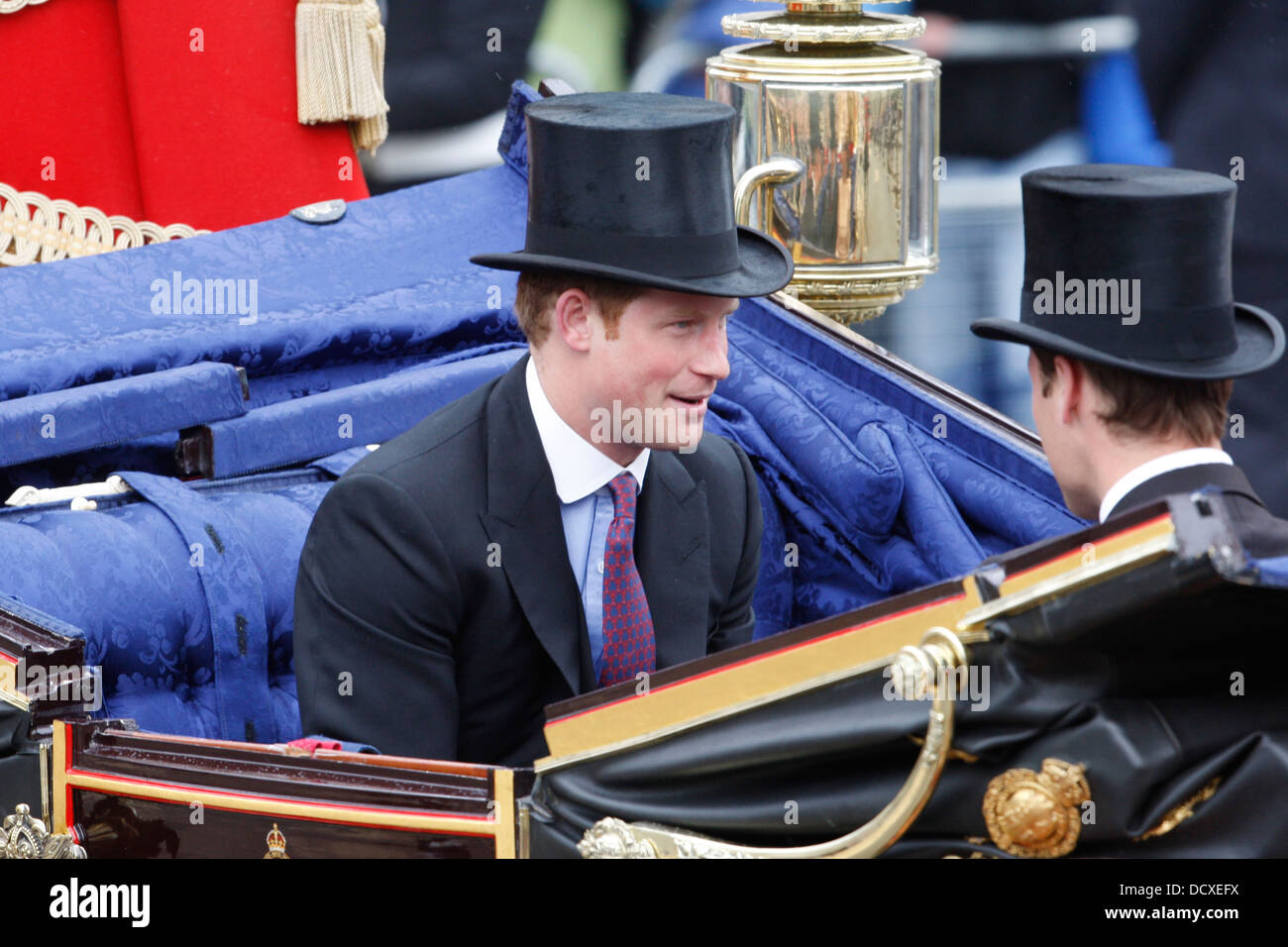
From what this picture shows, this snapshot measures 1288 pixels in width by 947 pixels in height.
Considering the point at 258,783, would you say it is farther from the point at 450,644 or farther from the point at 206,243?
the point at 206,243

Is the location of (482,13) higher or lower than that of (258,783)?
higher

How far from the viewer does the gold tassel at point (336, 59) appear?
3283 millimetres

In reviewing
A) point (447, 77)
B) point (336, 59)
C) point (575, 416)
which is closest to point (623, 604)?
point (575, 416)

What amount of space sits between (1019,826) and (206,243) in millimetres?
1867

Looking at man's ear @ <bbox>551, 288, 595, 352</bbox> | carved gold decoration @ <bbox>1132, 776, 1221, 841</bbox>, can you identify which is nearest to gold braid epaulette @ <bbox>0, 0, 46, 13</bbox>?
man's ear @ <bbox>551, 288, 595, 352</bbox>

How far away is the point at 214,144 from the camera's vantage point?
333cm

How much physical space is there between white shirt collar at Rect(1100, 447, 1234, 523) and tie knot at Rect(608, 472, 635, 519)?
53 centimetres

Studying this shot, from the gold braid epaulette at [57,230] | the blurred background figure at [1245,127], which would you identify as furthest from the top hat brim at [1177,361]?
the blurred background figure at [1245,127]

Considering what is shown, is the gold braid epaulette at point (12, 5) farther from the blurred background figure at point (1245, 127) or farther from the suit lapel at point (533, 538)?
the blurred background figure at point (1245, 127)

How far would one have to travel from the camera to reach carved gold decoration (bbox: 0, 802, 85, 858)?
1439 mm

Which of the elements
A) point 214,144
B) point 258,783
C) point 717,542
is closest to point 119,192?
point 214,144

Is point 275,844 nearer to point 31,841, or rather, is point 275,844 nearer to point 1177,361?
point 31,841

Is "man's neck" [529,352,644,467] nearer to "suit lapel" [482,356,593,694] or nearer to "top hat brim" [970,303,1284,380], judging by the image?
"suit lapel" [482,356,593,694]

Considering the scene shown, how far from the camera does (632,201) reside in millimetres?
1571
